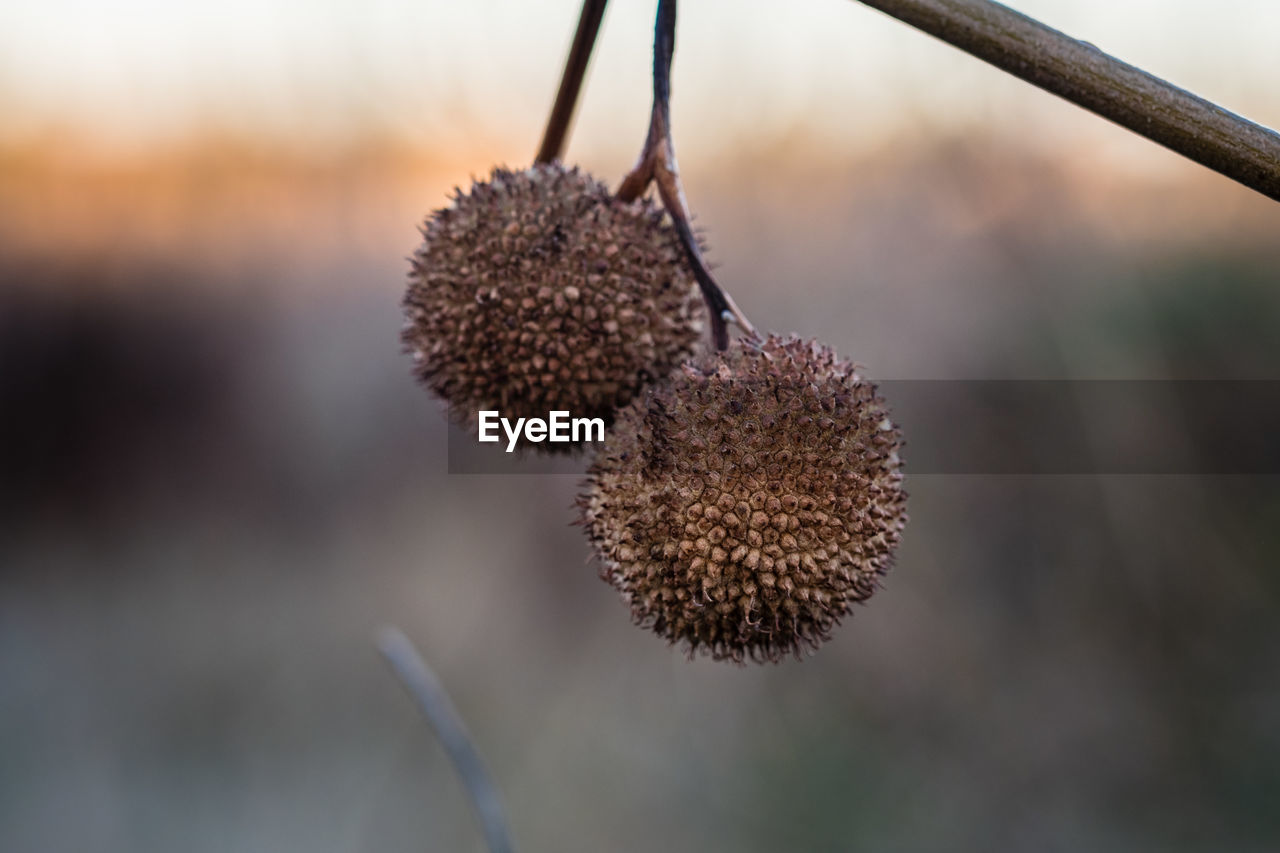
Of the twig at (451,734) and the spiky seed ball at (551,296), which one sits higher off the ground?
the spiky seed ball at (551,296)

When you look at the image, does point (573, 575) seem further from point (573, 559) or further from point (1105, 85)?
point (1105, 85)

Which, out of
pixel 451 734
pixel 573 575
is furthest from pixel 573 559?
pixel 451 734

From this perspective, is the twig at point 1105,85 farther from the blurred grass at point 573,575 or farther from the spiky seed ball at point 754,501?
the blurred grass at point 573,575

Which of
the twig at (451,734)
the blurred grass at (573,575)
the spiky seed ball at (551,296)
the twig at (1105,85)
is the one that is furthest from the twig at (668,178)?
the blurred grass at (573,575)

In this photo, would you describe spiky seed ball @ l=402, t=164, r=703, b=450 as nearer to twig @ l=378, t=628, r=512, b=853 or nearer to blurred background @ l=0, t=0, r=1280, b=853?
twig @ l=378, t=628, r=512, b=853

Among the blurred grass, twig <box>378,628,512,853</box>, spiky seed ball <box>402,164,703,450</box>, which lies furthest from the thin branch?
the blurred grass
